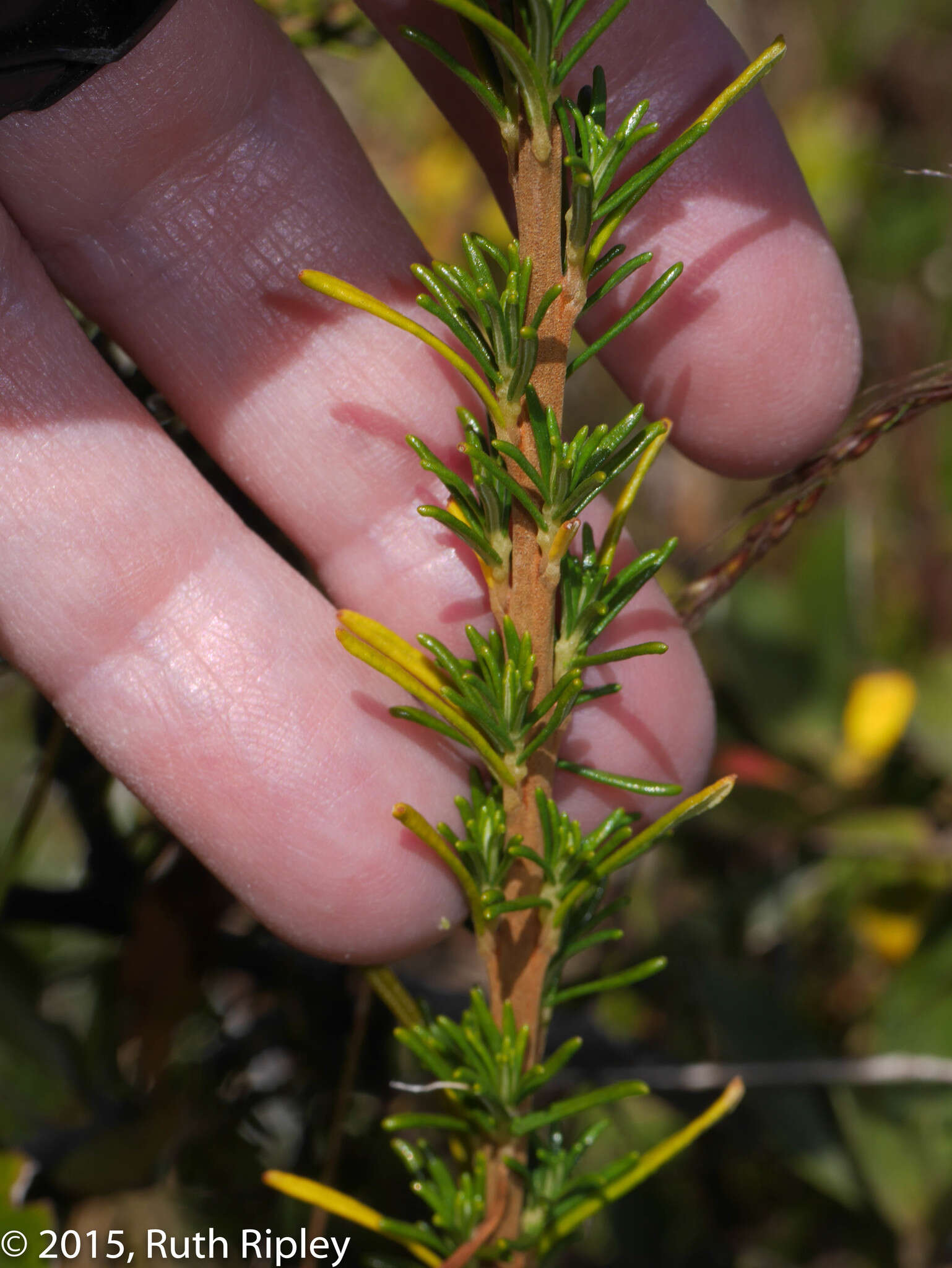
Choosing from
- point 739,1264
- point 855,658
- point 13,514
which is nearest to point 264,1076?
point 739,1264

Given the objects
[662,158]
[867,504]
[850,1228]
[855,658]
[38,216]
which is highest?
[38,216]

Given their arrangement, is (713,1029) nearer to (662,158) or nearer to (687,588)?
(687,588)

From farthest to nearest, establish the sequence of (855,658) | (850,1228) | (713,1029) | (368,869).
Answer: (855,658)
(850,1228)
(713,1029)
(368,869)

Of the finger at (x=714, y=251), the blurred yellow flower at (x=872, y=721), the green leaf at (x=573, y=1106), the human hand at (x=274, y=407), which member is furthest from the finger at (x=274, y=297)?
the blurred yellow flower at (x=872, y=721)

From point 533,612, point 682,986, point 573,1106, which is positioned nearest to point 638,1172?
point 573,1106

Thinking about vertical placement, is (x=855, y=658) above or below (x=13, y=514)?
below

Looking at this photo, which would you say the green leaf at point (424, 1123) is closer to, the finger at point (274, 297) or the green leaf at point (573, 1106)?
the green leaf at point (573, 1106)

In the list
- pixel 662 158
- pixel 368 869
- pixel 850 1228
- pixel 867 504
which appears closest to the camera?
pixel 662 158
